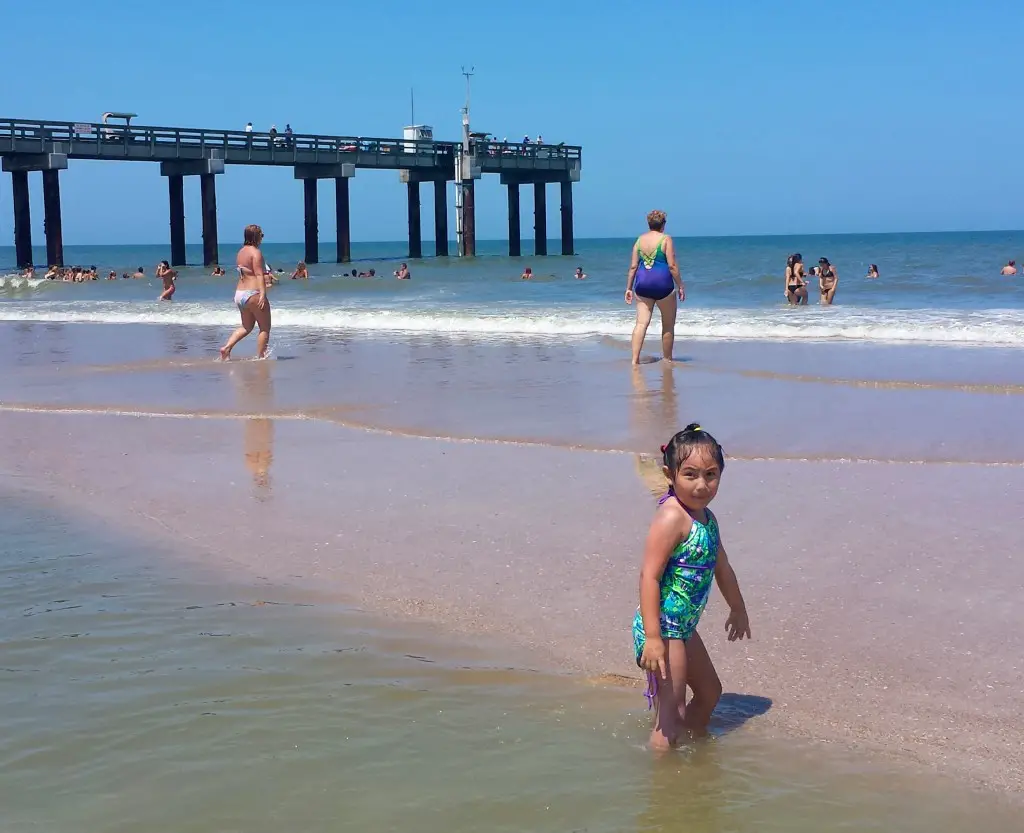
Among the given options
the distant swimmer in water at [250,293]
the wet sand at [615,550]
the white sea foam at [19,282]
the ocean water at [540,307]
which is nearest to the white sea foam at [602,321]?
the ocean water at [540,307]

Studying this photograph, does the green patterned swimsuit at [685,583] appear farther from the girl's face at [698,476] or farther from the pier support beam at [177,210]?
the pier support beam at [177,210]

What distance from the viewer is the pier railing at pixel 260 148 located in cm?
3097

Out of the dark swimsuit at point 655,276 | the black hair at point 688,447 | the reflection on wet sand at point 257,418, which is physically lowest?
the reflection on wet sand at point 257,418

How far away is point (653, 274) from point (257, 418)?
150 inches

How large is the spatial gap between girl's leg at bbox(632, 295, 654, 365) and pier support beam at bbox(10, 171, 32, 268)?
84.1ft

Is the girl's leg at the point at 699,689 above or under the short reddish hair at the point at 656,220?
under

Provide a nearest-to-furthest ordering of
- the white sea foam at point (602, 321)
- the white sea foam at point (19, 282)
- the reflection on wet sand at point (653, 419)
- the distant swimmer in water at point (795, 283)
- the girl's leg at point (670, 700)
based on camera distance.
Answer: the girl's leg at point (670, 700), the reflection on wet sand at point (653, 419), the white sea foam at point (602, 321), the distant swimmer in water at point (795, 283), the white sea foam at point (19, 282)

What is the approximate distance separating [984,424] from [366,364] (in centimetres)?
577

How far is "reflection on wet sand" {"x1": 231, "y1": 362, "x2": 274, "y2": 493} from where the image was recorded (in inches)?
231

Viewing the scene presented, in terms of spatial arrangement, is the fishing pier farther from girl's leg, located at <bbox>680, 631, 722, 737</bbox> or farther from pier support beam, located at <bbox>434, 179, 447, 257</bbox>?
girl's leg, located at <bbox>680, 631, 722, 737</bbox>

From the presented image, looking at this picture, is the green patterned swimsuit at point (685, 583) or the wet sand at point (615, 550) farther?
the wet sand at point (615, 550)

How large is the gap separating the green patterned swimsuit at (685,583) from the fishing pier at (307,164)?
30.9 meters

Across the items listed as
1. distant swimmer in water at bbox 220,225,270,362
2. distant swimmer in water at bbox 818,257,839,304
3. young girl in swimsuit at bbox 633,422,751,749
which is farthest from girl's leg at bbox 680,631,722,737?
distant swimmer in water at bbox 818,257,839,304

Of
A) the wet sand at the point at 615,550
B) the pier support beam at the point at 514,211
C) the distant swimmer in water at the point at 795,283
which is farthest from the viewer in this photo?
the pier support beam at the point at 514,211
